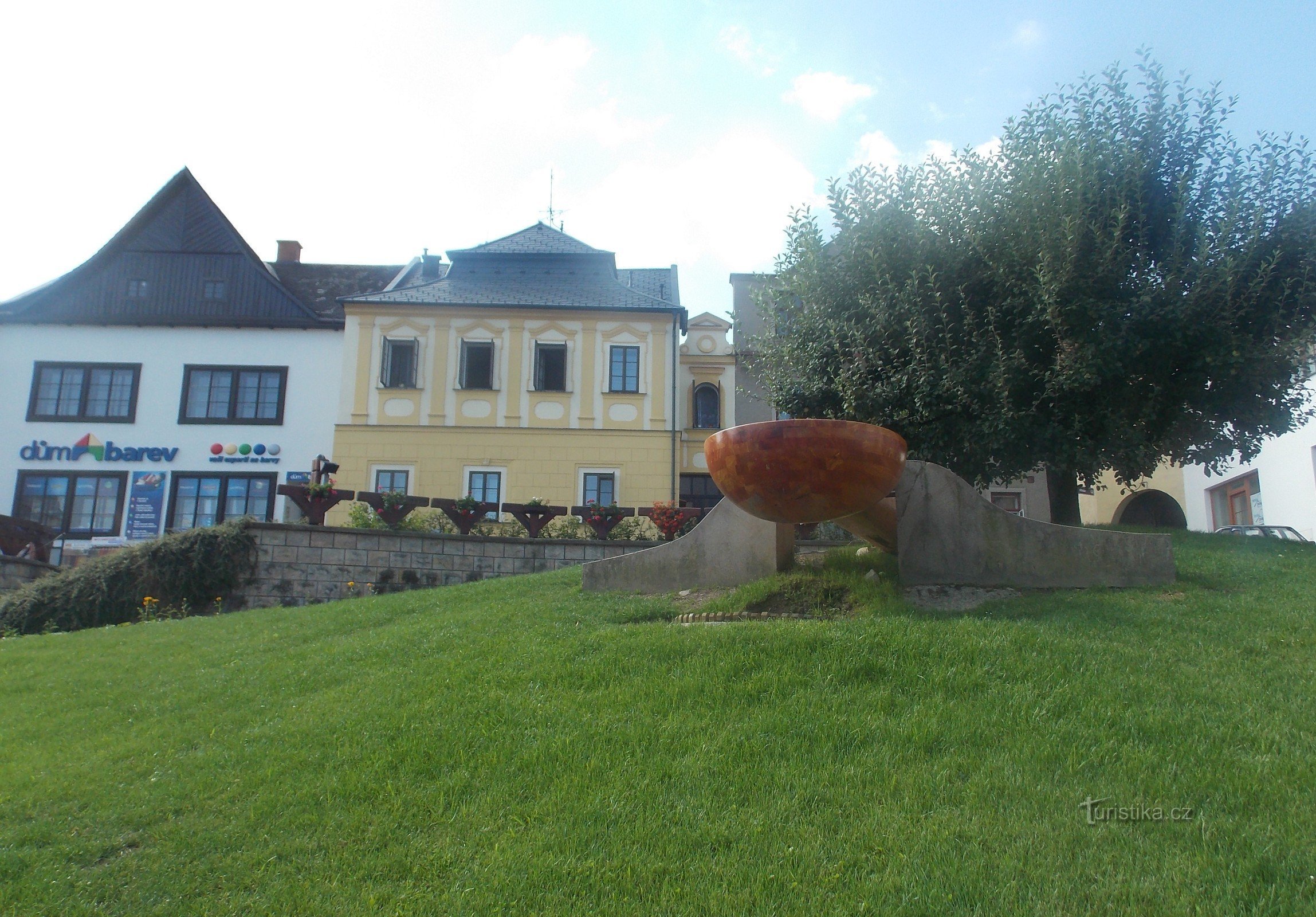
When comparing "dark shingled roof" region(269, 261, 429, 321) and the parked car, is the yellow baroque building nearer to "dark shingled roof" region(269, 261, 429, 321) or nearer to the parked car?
"dark shingled roof" region(269, 261, 429, 321)

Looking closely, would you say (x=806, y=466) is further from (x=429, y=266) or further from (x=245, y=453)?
(x=429, y=266)

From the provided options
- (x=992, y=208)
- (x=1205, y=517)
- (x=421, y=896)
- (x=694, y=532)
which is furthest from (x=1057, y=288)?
(x=1205, y=517)

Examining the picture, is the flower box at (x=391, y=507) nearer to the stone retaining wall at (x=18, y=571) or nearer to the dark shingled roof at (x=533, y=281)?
the stone retaining wall at (x=18, y=571)

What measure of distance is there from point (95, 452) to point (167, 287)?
513 cm

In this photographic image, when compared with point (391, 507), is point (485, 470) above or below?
above

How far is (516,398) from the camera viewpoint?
26.9m

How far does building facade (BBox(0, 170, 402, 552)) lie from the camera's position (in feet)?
84.5

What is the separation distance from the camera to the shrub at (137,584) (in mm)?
14242

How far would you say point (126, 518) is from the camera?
83.4ft

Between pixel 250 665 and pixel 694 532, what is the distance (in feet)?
13.0

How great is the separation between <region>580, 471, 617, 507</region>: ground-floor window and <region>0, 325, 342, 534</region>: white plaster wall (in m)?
6.90

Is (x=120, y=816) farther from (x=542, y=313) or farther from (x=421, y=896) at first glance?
(x=542, y=313)
